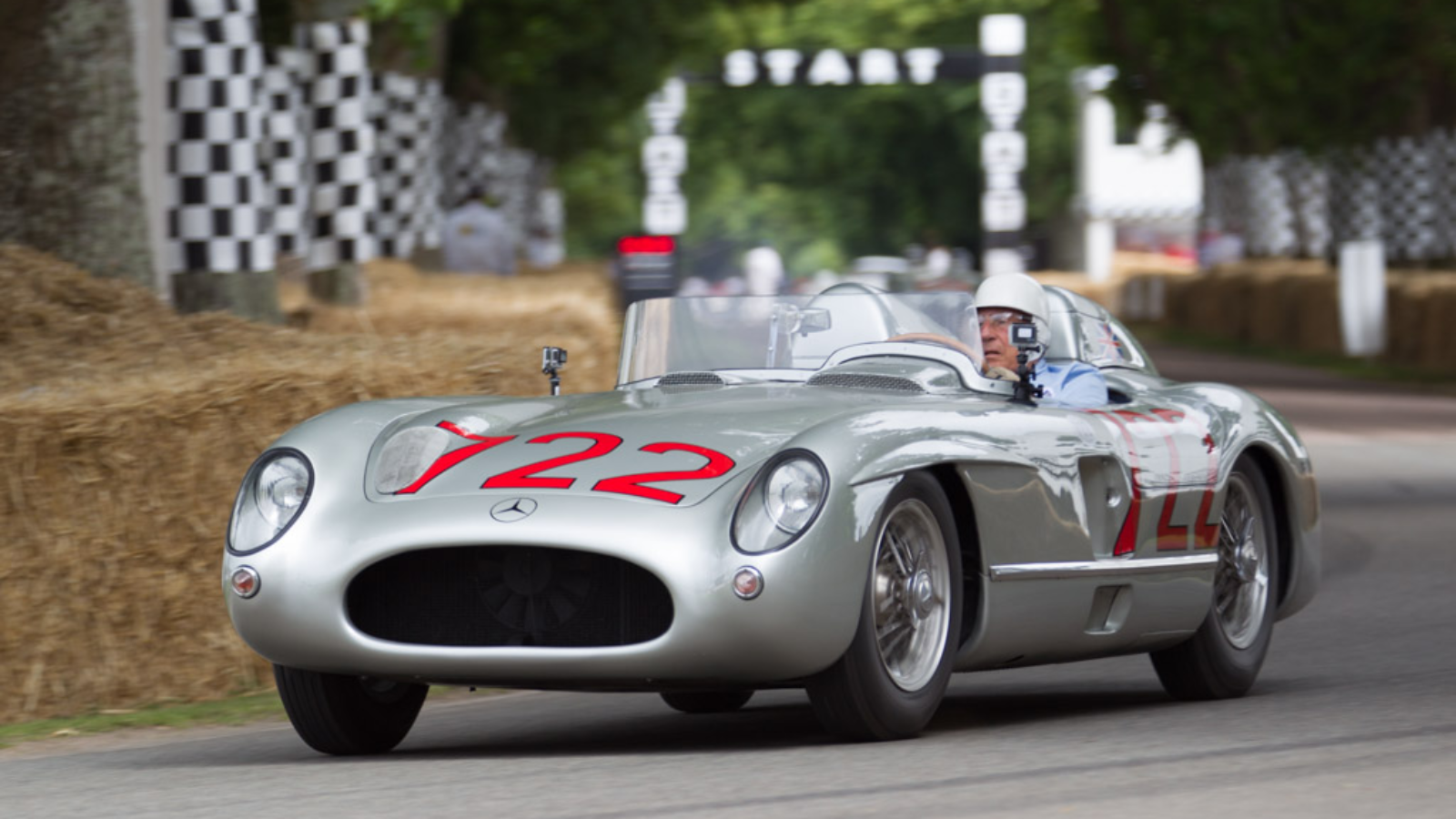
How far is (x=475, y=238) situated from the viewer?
22438 mm

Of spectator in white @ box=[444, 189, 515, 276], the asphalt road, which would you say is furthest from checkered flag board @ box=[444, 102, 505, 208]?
the asphalt road

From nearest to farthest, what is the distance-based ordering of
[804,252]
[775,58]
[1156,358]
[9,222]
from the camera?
[9,222], [1156,358], [775,58], [804,252]

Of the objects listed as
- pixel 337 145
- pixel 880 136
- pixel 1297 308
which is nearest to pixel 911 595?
pixel 337 145

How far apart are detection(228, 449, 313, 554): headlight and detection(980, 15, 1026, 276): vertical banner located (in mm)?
25975

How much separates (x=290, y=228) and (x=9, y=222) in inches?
162

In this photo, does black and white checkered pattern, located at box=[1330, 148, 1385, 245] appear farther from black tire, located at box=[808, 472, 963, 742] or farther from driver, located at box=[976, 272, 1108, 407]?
black tire, located at box=[808, 472, 963, 742]

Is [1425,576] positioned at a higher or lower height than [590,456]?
lower

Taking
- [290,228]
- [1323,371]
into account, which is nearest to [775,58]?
[1323,371]

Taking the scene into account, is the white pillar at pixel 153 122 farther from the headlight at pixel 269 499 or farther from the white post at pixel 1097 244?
the white post at pixel 1097 244

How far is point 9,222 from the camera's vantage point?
10273mm

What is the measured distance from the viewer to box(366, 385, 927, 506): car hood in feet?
17.8

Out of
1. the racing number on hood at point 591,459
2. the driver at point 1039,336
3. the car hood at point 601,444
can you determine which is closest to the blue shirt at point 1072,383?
the driver at point 1039,336

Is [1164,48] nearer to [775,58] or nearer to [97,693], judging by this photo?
[775,58]

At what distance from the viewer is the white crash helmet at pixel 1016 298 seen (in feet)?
23.1
